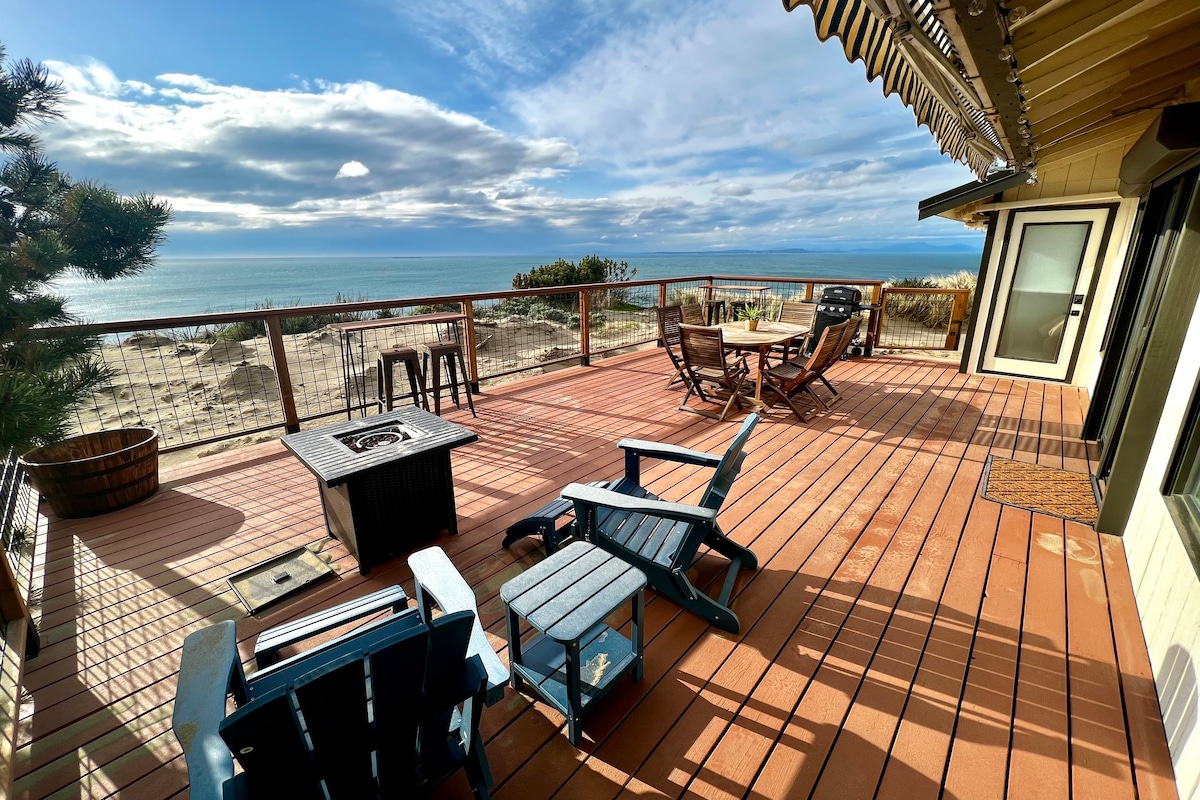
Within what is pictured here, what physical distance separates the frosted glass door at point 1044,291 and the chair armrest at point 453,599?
7044 millimetres

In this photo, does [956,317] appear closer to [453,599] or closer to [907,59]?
[907,59]

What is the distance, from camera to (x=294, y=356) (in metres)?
9.95

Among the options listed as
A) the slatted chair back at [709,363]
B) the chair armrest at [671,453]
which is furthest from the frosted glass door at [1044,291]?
the chair armrest at [671,453]

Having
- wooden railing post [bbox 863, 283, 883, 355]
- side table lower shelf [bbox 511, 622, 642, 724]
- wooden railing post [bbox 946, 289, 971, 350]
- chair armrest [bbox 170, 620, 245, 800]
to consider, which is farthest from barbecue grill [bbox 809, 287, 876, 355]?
chair armrest [bbox 170, 620, 245, 800]

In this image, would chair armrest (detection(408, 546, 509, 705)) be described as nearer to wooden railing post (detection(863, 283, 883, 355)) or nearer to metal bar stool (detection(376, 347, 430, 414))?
metal bar stool (detection(376, 347, 430, 414))

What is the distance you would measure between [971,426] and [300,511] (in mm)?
5424

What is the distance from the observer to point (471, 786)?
135cm

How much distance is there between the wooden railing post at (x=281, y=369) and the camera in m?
3.79

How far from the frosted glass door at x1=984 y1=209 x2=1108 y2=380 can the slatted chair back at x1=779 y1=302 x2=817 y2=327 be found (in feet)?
7.02

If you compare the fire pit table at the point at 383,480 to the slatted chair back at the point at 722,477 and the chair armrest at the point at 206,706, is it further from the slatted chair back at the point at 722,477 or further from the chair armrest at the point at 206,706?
the slatted chair back at the point at 722,477

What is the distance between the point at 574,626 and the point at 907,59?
82.2 inches

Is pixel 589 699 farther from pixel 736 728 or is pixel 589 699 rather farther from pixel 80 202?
pixel 80 202

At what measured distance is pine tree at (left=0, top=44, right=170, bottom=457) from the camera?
6.55 feet

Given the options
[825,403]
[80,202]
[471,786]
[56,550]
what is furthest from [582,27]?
[471,786]
